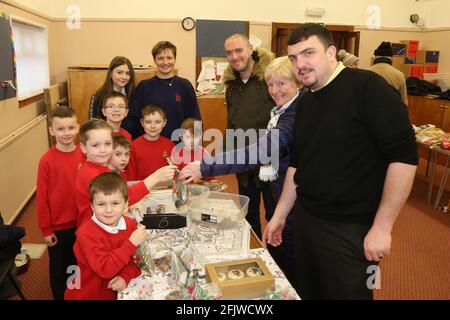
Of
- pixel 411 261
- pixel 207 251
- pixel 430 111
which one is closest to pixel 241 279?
pixel 207 251

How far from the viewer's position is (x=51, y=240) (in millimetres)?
2076

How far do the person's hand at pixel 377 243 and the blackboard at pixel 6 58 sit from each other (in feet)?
10.6

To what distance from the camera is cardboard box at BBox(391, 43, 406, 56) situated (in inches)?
258

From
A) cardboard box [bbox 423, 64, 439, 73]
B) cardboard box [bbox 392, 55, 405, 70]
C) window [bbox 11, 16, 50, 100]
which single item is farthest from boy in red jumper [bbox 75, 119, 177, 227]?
cardboard box [bbox 423, 64, 439, 73]

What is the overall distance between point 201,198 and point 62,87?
425cm

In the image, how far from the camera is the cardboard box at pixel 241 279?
1.24 meters

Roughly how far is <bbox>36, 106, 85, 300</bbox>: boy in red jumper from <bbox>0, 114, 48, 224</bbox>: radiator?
1.40m

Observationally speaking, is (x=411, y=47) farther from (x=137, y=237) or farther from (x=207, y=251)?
(x=137, y=237)

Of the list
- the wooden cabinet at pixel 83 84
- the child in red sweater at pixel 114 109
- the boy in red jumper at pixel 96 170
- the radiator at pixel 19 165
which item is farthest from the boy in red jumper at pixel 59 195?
the wooden cabinet at pixel 83 84

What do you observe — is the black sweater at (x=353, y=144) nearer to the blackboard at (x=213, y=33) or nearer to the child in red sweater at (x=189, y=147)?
the child in red sweater at (x=189, y=147)

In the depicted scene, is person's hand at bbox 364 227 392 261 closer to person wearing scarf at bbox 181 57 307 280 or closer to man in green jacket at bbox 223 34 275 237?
person wearing scarf at bbox 181 57 307 280

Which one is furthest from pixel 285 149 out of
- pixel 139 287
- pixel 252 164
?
pixel 139 287

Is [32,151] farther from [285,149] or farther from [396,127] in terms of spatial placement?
[396,127]

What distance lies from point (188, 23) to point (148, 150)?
380cm
